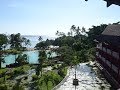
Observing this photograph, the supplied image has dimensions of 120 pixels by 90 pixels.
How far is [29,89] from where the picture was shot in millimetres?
36531

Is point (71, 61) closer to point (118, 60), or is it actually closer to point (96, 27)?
point (118, 60)

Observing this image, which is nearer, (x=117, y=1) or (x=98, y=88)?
(x=117, y=1)

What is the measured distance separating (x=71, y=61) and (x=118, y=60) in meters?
24.1

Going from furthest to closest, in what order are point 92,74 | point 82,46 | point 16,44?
1. point 16,44
2. point 82,46
3. point 92,74

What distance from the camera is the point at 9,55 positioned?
345 feet

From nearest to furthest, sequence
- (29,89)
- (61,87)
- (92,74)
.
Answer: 1. (61,87)
2. (29,89)
3. (92,74)

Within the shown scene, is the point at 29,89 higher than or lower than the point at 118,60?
lower

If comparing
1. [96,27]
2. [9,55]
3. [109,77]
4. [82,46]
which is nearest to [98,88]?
[109,77]

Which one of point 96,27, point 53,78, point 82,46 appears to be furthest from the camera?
point 96,27

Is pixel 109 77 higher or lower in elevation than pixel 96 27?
lower

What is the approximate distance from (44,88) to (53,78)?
507cm

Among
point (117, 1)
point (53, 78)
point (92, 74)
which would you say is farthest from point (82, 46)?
point (117, 1)

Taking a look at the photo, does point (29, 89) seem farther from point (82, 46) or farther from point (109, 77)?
point (82, 46)

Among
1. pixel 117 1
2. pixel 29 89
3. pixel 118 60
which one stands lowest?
pixel 29 89
